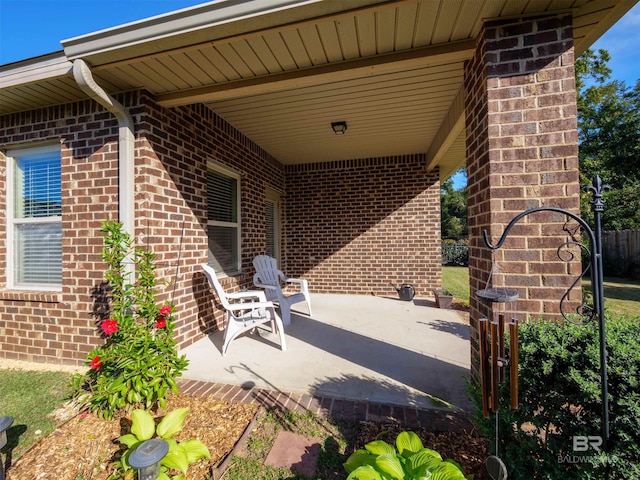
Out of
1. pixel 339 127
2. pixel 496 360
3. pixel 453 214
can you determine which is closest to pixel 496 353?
pixel 496 360

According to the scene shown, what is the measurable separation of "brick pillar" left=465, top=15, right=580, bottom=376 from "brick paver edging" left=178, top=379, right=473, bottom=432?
73cm

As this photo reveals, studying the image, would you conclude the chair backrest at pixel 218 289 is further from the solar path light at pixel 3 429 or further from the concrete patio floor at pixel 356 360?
the solar path light at pixel 3 429

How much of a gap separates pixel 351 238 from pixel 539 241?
4.26 metres

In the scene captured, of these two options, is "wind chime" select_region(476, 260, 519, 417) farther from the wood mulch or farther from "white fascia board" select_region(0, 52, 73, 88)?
"white fascia board" select_region(0, 52, 73, 88)

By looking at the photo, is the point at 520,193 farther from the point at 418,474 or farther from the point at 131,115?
the point at 131,115

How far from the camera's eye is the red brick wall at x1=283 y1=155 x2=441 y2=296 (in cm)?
564

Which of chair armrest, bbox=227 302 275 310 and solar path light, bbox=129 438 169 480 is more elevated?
chair armrest, bbox=227 302 275 310

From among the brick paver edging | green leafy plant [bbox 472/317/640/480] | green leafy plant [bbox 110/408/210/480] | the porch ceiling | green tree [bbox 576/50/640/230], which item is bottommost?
the brick paver edging

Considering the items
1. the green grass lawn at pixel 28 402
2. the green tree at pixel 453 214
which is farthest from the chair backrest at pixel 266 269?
the green tree at pixel 453 214

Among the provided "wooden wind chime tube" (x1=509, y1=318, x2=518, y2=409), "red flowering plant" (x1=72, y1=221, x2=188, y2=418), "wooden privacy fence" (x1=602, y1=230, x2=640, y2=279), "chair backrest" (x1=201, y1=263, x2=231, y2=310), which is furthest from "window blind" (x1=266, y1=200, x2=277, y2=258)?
"wooden privacy fence" (x1=602, y1=230, x2=640, y2=279)

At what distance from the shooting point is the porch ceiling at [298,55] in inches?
68.0

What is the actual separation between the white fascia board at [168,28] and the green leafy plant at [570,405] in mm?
2203

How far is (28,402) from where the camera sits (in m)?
2.10

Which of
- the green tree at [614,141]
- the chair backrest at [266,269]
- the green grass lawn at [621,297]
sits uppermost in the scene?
the green tree at [614,141]
